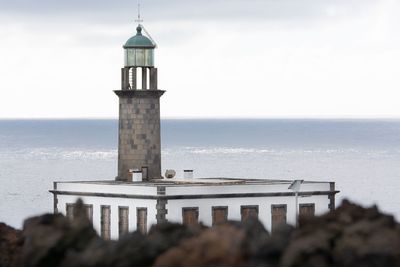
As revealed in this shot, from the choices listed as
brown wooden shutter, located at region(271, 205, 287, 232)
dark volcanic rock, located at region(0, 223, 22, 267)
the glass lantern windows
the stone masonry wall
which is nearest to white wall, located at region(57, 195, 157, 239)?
brown wooden shutter, located at region(271, 205, 287, 232)

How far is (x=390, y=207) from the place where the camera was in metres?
160

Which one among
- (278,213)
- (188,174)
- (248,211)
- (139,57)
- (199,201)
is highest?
(139,57)

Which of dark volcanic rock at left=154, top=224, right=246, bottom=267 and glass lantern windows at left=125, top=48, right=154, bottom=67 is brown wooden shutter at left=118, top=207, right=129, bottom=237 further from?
dark volcanic rock at left=154, top=224, right=246, bottom=267

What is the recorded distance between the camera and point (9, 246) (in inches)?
1913

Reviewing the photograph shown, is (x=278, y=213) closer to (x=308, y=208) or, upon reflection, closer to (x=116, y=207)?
(x=308, y=208)

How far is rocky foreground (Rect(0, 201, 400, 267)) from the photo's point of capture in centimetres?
3969

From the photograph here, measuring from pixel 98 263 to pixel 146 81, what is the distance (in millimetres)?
51067

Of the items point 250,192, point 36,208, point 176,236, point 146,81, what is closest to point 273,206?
A: point 250,192

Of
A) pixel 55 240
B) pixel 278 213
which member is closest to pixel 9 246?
pixel 55 240

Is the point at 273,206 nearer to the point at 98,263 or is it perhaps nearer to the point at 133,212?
the point at 133,212

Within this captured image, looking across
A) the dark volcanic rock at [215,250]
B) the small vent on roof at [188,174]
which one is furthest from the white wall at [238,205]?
the dark volcanic rock at [215,250]

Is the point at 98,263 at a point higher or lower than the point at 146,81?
lower

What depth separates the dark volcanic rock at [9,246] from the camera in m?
47.4

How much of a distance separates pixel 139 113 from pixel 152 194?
12.5m
